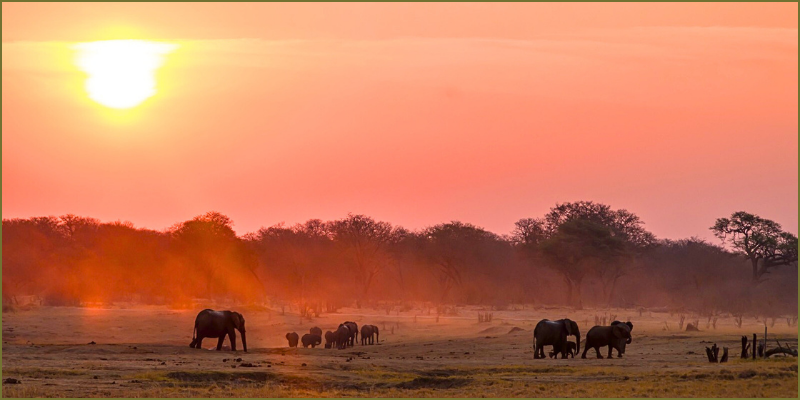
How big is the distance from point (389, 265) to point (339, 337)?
6958 centimetres

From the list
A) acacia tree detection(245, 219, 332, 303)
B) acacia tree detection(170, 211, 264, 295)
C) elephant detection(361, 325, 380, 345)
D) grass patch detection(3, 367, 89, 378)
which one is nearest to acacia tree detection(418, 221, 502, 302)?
acacia tree detection(245, 219, 332, 303)

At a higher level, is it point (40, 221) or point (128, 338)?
point (40, 221)

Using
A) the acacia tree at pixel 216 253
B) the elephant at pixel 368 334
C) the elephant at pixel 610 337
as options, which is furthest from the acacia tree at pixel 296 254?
the elephant at pixel 610 337

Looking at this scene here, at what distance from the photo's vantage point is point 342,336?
162 feet

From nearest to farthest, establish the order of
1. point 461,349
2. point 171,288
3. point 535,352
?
point 535,352 < point 461,349 < point 171,288

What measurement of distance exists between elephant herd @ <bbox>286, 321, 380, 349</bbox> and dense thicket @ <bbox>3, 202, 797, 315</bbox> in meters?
29.0

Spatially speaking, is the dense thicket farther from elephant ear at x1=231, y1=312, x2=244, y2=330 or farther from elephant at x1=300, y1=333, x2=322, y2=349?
elephant ear at x1=231, y1=312, x2=244, y2=330

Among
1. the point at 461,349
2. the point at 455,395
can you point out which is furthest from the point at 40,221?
the point at 455,395

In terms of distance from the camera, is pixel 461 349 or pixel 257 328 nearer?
pixel 461 349

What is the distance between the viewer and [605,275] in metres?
107

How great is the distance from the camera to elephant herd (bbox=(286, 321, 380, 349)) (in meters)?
49.5

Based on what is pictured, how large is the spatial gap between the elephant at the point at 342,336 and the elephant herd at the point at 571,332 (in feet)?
34.4

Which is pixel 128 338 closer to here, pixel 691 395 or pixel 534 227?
pixel 691 395

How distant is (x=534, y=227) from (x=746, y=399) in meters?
88.1
